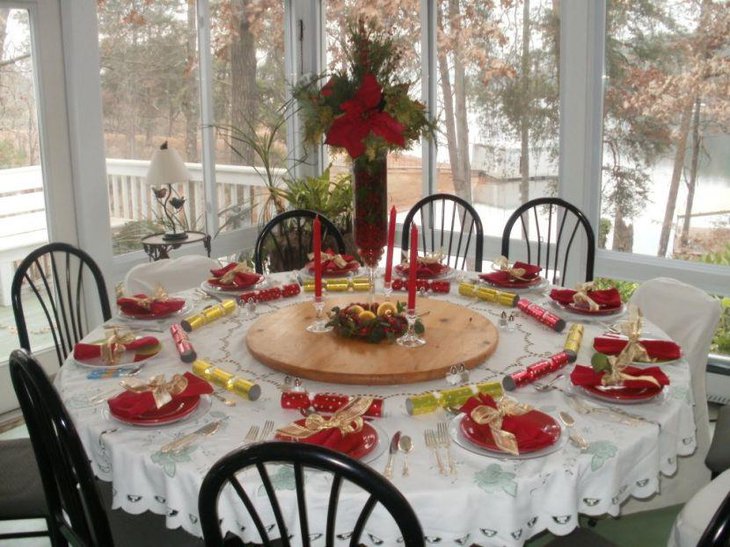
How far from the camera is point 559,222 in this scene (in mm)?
3744

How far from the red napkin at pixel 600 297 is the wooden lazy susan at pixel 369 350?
0.32 metres

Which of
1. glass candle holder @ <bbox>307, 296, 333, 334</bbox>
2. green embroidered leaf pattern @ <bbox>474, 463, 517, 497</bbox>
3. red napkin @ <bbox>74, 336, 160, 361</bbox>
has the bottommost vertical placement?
green embroidered leaf pattern @ <bbox>474, 463, 517, 497</bbox>

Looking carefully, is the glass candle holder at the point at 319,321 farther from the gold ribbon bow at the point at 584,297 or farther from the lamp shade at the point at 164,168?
the lamp shade at the point at 164,168


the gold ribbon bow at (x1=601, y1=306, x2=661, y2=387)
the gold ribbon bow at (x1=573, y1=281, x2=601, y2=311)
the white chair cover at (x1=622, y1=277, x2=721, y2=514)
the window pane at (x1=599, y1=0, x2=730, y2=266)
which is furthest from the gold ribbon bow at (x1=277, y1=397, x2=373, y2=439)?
the window pane at (x1=599, y1=0, x2=730, y2=266)

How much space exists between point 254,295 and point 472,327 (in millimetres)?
810

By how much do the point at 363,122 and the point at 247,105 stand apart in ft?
8.29

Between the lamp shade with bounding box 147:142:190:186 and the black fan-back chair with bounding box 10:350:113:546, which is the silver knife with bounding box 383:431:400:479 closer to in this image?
the black fan-back chair with bounding box 10:350:113:546

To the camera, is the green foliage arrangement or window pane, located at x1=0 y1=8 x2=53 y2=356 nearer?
the green foliage arrangement

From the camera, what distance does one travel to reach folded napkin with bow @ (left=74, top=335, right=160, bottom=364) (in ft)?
6.63

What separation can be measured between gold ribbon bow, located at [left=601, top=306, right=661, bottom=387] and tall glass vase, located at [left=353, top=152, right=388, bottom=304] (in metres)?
0.74

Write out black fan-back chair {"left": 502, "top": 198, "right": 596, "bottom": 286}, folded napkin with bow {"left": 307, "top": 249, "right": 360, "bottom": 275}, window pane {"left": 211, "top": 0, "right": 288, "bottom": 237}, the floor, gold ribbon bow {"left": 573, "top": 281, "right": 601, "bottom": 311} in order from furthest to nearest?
1. window pane {"left": 211, "top": 0, "right": 288, "bottom": 237}
2. black fan-back chair {"left": 502, "top": 198, "right": 596, "bottom": 286}
3. folded napkin with bow {"left": 307, "top": 249, "right": 360, "bottom": 275}
4. the floor
5. gold ribbon bow {"left": 573, "top": 281, "right": 601, "bottom": 311}

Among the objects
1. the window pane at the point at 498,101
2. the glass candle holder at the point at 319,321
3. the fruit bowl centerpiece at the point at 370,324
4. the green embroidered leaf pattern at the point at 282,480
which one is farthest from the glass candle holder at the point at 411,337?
the window pane at the point at 498,101

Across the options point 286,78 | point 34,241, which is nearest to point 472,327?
point 34,241

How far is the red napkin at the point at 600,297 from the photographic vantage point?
2.36 m
